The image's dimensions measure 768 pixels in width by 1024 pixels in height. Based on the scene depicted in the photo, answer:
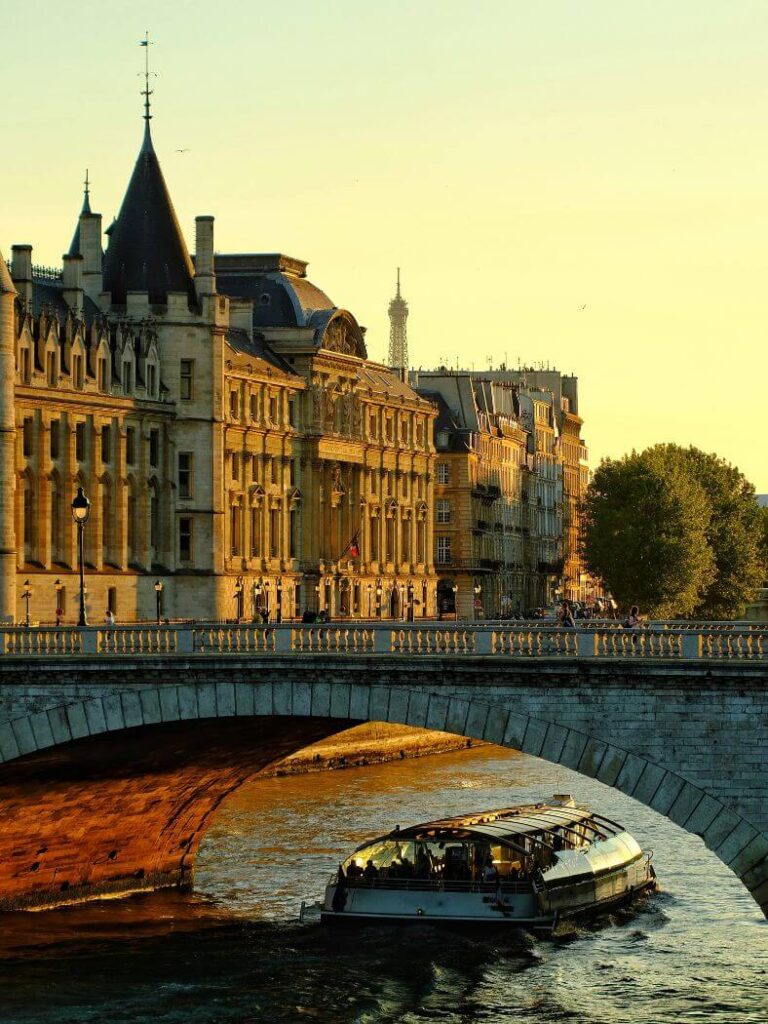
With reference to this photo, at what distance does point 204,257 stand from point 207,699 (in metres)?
67.9

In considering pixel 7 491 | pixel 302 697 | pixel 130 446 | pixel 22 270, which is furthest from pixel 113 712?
pixel 130 446

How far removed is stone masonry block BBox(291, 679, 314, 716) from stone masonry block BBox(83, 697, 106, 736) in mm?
3862

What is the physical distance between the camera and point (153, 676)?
53500 millimetres

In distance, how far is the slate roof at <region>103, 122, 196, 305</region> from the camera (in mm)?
118688

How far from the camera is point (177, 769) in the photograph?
208 ft

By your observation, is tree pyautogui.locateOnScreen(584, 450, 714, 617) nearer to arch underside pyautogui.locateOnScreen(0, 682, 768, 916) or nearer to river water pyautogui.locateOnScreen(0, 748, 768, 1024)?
river water pyautogui.locateOnScreen(0, 748, 768, 1024)

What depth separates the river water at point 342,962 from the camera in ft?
173

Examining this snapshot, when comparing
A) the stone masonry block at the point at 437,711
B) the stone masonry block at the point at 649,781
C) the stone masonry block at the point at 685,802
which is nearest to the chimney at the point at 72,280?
the stone masonry block at the point at 437,711

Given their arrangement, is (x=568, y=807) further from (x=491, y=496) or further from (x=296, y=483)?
(x=491, y=496)

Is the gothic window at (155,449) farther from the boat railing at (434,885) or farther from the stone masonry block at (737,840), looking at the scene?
the stone masonry block at (737,840)

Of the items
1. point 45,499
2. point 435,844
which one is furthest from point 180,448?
point 435,844

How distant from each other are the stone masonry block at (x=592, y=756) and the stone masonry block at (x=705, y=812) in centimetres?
200

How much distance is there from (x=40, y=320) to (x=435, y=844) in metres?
50.6

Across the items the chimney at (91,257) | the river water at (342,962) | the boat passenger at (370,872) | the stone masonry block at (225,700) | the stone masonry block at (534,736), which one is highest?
the chimney at (91,257)
